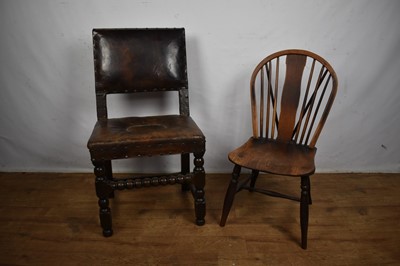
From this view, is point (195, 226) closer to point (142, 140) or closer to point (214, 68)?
point (142, 140)

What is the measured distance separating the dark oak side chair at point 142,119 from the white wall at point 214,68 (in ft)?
0.92

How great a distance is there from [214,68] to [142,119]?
684 millimetres

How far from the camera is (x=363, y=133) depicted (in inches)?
94.7

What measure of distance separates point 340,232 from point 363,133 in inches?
39.0

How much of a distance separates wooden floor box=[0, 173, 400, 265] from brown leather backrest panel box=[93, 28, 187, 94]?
809 mm

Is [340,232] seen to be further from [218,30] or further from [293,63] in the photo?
[218,30]

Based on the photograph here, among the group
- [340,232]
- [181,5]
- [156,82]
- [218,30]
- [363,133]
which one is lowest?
[340,232]

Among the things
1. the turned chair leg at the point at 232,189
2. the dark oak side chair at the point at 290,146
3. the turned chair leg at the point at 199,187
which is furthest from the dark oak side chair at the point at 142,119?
the dark oak side chair at the point at 290,146

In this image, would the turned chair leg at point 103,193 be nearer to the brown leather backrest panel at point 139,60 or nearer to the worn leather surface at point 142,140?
the worn leather surface at point 142,140

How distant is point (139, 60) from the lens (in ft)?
6.25

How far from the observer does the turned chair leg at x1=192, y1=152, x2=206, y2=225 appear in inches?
66.3

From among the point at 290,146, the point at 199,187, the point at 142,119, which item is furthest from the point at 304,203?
the point at 142,119

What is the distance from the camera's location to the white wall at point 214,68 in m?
2.07

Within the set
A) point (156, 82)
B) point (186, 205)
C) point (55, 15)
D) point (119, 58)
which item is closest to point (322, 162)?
point (186, 205)
